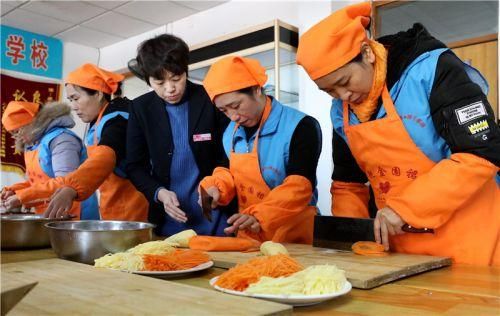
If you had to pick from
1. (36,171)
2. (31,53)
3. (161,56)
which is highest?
(31,53)

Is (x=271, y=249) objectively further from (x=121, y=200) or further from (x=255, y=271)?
(x=121, y=200)

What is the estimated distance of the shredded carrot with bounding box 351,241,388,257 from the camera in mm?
1254

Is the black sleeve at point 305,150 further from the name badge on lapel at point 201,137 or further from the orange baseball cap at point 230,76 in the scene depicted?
the name badge on lapel at point 201,137

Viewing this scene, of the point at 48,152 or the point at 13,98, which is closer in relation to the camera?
the point at 48,152

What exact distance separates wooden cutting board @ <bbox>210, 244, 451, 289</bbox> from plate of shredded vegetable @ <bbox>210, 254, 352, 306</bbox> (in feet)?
0.45

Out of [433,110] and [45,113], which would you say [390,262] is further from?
[45,113]

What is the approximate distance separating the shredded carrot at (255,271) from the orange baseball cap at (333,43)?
2.06 feet

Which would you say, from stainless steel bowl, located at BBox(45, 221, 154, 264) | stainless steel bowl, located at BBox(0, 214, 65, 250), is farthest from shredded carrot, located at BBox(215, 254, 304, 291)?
stainless steel bowl, located at BBox(0, 214, 65, 250)

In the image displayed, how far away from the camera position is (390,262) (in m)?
1.11

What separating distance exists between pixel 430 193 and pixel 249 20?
333cm

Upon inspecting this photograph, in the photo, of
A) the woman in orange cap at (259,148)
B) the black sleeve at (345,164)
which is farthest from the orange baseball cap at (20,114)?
the black sleeve at (345,164)

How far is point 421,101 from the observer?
1.33 meters

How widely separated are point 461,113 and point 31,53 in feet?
17.6

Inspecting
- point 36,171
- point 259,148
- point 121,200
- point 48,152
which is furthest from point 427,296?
point 36,171
